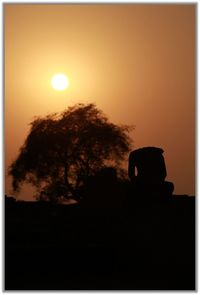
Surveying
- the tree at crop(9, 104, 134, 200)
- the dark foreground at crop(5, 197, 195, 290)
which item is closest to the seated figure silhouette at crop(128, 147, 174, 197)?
the dark foreground at crop(5, 197, 195, 290)

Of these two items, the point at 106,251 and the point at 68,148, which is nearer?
the point at 106,251

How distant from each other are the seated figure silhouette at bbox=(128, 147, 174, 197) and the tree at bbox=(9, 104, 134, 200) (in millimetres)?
3985

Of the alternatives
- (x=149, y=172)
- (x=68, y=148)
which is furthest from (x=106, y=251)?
(x=68, y=148)

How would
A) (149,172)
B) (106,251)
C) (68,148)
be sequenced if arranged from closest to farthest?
1. (106,251)
2. (149,172)
3. (68,148)

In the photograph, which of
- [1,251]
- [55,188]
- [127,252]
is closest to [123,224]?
[127,252]

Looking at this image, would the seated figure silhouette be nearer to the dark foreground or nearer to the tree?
the dark foreground

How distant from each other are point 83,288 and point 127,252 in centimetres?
216

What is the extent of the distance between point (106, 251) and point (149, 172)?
24.1ft

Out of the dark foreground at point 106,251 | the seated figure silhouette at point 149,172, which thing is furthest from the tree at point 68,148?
the dark foreground at point 106,251

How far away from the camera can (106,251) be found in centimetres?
1017

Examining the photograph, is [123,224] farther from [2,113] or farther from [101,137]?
[101,137]

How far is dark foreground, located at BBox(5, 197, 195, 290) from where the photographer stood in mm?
8992

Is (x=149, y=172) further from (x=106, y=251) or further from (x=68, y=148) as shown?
(x=106, y=251)

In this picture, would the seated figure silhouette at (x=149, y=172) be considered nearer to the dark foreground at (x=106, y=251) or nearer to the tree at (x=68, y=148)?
the dark foreground at (x=106, y=251)
